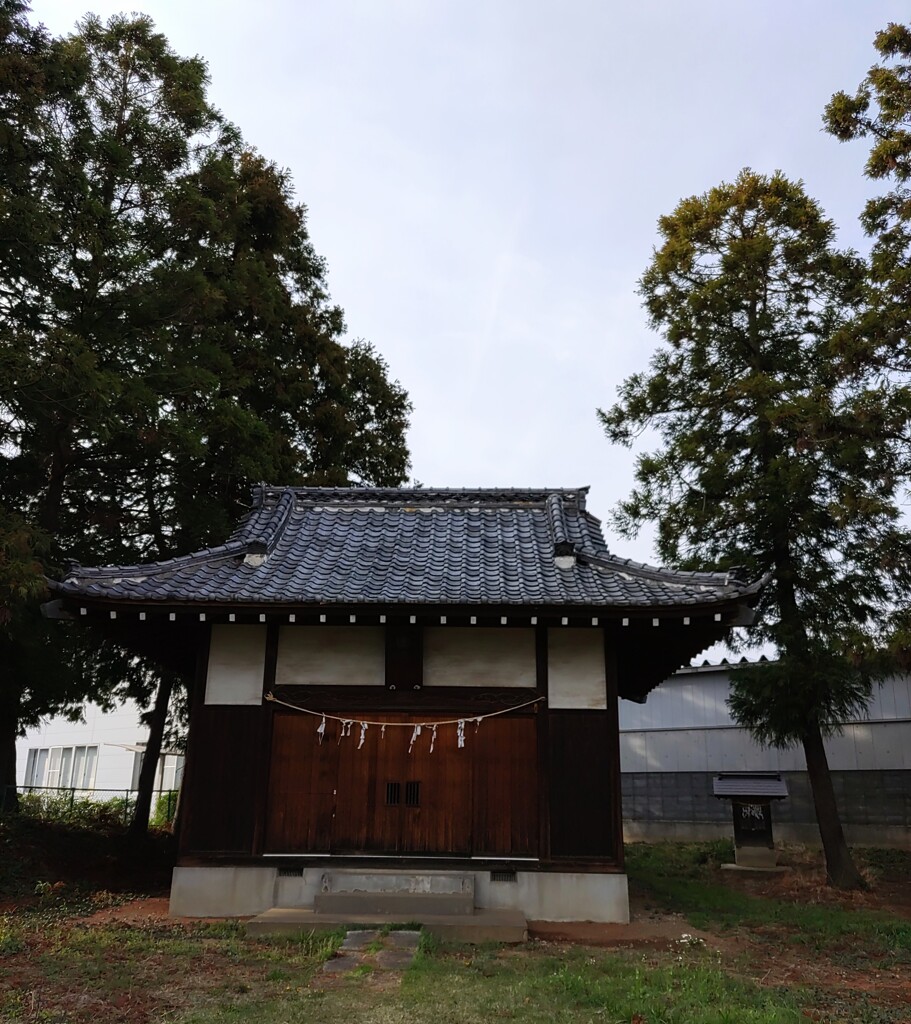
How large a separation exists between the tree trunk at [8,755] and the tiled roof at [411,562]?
543cm

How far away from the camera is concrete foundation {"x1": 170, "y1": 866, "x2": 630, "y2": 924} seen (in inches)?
406

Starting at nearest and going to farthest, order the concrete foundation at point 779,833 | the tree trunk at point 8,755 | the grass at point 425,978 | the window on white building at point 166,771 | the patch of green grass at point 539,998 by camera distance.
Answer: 1. the patch of green grass at point 539,998
2. the grass at point 425,978
3. the tree trunk at point 8,755
4. the concrete foundation at point 779,833
5. the window on white building at point 166,771

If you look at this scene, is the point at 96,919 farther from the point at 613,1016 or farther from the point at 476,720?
the point at 613,1016

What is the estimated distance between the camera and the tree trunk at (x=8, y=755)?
1429 centimetres

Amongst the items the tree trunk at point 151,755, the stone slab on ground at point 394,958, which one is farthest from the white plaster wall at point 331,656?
the tree trunk at point 151,755

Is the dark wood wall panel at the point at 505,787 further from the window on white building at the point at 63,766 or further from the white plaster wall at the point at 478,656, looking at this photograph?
the window on white building at the point at 63,766

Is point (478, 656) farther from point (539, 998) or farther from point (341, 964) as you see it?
point (539, 998)

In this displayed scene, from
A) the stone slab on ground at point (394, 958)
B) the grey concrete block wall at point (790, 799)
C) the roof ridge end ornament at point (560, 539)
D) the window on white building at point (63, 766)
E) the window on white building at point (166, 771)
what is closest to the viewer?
the stone slab on ground at point (394, 958)

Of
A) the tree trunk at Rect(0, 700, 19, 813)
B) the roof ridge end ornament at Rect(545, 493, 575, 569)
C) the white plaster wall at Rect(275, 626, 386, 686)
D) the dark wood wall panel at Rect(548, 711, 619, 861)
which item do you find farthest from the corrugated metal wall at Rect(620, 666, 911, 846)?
the tree trunk at Rect(0, 700, 19, 813)

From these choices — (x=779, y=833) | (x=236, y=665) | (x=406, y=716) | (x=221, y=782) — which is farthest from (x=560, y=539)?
(x=779, y=833)

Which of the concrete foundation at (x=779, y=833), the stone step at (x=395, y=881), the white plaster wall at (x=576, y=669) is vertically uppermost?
the white plaster wall at (x=576, y=669)

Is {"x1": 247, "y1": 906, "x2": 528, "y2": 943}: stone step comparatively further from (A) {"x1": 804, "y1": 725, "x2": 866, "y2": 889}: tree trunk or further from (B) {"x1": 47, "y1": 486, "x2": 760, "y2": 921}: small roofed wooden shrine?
(A) {"x1": 804, "y1": 725, "x2": 866, "y2": 889}: tree trunk

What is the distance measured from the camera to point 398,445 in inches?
867

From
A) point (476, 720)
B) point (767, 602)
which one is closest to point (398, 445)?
point (767, 602)
